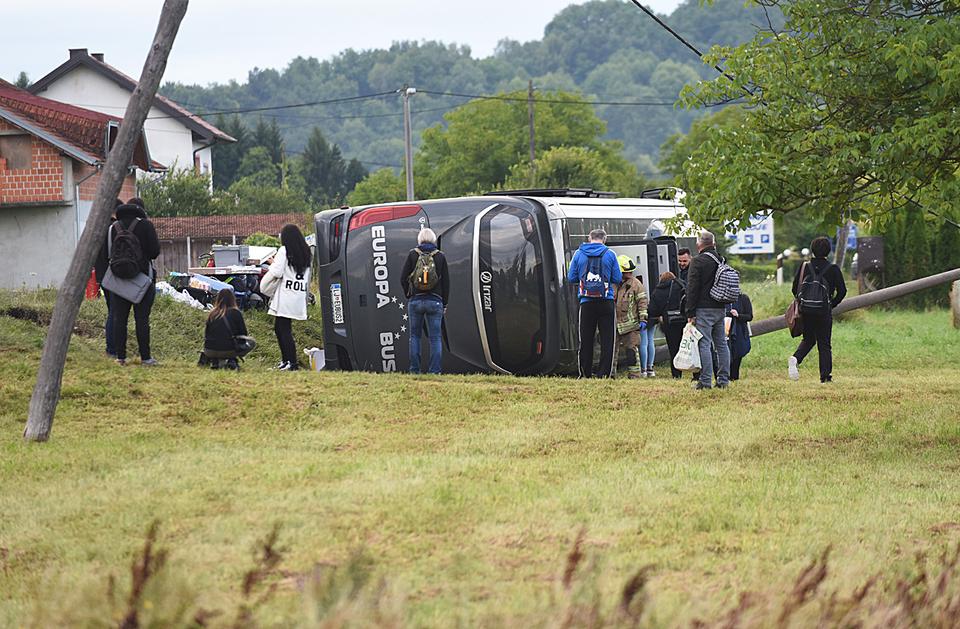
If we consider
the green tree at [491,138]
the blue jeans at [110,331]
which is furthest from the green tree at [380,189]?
the blue jeans at [110,331]

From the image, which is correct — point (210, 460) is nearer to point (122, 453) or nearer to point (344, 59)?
point (122, 453)

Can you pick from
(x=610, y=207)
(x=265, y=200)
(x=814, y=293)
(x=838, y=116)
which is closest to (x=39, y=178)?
(x=610, y=207)

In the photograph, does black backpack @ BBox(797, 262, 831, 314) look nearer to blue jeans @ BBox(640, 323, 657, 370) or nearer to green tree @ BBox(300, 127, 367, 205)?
blue jeans @ BBox(640, 323, 657, 370)

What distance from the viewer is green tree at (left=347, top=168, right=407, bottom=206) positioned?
93000 millimetres

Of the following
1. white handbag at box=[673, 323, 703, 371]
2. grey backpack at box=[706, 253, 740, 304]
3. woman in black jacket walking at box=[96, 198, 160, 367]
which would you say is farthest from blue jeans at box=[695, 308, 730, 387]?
woman in black jacket walking at box=[96, 198, 160, 367]

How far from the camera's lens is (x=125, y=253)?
14.5 metres

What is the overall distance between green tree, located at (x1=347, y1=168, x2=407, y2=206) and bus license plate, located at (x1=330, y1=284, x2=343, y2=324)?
239 ft

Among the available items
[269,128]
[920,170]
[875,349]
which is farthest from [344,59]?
[920,170]

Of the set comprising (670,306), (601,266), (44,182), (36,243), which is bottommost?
(670,306)

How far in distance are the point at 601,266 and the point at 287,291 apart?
3602 mm

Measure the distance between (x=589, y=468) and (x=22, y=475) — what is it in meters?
3.65

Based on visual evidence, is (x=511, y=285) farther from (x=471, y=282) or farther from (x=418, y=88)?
(x=418, y=88)

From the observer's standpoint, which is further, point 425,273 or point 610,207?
point 610,207

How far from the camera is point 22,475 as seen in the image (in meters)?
9.06
